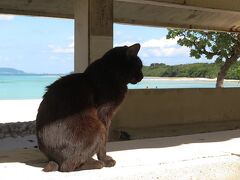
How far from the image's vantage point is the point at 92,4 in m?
8.17

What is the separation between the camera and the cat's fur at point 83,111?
4.76 metres

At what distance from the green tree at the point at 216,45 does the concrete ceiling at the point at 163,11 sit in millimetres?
3423

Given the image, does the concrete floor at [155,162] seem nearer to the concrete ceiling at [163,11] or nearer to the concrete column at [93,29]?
the concrete column at [93,29]

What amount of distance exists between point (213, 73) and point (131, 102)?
136ft

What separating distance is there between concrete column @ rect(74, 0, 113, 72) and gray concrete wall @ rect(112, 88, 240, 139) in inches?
45.8

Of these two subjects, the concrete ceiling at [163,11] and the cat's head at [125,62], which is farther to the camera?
the concrete ceiling at [163,11]

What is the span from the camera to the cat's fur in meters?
4.76

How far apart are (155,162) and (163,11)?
8.84 meters

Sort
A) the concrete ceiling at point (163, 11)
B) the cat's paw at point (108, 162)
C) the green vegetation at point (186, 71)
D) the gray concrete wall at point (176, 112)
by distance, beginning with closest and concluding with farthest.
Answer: the cat's paw at point (108, 162) < the gray concrete wall at point (176, 112) < the concrete ceiling at point (163, 11) < the green vegetation at point (186, 71)

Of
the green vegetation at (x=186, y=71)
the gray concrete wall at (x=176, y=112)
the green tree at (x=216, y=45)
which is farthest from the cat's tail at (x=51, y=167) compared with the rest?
the green vegetation at (x=186, y=71)

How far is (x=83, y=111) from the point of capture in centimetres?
484

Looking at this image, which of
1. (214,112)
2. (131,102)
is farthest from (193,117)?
(131,102)

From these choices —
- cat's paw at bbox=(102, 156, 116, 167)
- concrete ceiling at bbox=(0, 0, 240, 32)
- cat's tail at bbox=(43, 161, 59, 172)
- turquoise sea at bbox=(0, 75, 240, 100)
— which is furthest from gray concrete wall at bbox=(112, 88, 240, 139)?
turquoise sea at bbox=(0, 75, 240, 100)

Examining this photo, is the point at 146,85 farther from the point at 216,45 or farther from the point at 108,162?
the point at 108,162
